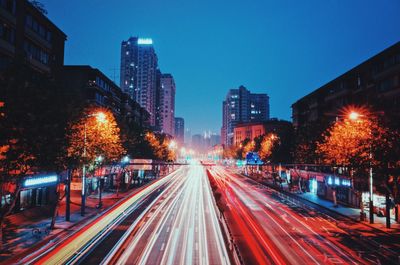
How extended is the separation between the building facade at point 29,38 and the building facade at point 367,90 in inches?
1243

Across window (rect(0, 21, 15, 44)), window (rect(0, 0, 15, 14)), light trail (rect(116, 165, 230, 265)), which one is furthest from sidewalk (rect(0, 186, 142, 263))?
window (rect(0, 0, 15, 14))

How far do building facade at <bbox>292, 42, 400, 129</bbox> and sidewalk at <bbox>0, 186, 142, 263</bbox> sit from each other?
102 feet

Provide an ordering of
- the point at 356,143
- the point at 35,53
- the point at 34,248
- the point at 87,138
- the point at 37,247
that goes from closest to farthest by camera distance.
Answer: the point at 34,248
the point at 37,247
the point at 356,143
the point at 87,138
the point at 35,53

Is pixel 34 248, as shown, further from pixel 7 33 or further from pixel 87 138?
pixel 7 33

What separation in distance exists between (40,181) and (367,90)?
49.3 m

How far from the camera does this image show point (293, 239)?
84.6 ft

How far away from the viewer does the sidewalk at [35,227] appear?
22625mm

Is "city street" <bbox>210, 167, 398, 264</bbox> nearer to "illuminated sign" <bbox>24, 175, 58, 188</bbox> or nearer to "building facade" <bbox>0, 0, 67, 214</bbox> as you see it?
"building facade" <bbox>0, 0, 67, 214</bbox>

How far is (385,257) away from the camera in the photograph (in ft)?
70.6

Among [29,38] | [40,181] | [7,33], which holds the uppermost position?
[29,38]

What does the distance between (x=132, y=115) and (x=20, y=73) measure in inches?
3084

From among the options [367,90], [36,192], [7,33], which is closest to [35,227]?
[36,192]

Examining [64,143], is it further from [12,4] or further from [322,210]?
[322,210]

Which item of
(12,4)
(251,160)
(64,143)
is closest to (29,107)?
(64,143)
